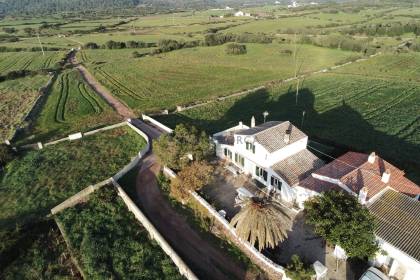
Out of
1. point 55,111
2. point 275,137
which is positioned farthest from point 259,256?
point 55,111

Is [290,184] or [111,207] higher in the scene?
[290,184]

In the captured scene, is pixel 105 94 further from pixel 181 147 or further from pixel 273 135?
pixel 273 135

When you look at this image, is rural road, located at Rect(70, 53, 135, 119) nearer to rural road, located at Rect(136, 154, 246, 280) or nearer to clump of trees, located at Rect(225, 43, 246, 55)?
rural road, located at Rect(136, 154, 246, 280)

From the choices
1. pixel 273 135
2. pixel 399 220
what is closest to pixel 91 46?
pixel 273 135

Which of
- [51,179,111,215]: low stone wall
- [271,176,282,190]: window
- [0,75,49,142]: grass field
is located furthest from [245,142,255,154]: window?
[0,75,49,142]: grass field

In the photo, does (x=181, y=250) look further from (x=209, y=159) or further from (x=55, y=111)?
(x=55, y=111)
